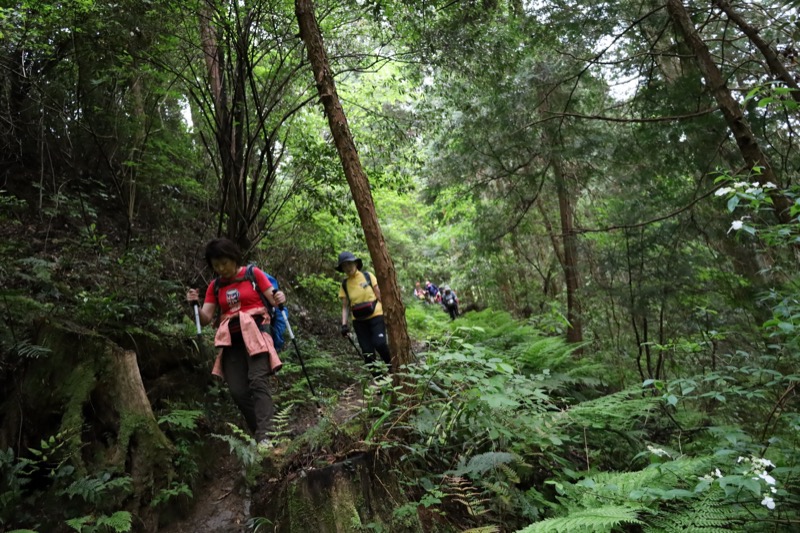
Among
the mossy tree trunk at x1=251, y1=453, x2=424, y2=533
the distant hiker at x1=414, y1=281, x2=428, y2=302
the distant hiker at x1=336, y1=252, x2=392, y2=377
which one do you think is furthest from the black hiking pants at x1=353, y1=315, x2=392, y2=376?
the distant hiker at x1=414, y1=281, x2=428, y2=302

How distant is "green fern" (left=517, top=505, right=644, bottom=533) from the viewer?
6.95 ft

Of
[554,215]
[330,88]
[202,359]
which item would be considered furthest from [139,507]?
[554,215]

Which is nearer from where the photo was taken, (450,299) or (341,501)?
(341,501)

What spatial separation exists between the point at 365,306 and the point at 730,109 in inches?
192

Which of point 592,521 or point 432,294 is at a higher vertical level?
point 432,294

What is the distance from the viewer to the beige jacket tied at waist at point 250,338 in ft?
13.9

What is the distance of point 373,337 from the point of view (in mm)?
6223

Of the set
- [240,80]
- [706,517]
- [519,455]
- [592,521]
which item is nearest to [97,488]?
[519,455]

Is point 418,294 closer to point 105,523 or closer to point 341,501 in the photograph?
point 105,523

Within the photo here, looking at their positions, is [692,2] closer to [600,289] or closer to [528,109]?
[528,109]

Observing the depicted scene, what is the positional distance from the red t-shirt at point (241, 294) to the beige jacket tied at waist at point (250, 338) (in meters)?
0.08

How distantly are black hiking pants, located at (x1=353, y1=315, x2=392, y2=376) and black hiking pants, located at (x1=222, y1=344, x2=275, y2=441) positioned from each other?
6.40 feet

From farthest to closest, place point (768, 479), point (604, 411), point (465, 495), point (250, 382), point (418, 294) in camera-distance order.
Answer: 1. point (418, 294)
2. point (250, 382)
3. point (604, 411)
4. point (465, 495)
5. point (768, 479)

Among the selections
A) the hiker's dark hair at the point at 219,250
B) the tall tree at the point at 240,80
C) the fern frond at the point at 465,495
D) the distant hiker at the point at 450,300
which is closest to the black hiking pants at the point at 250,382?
the hiker's dark hair at the point at 219,250
